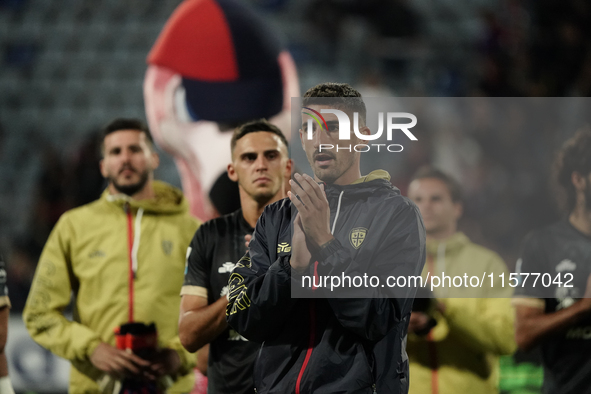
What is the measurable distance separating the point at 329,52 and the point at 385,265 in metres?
6.80

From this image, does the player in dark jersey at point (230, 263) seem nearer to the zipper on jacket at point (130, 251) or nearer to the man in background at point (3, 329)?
the zipper on jacket at point (130, 251)

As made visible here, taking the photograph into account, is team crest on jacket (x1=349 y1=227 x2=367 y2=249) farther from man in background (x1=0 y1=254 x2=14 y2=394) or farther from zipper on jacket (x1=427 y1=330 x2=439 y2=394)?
man in background (x1=0 y1=254 x2=14 y2=394)

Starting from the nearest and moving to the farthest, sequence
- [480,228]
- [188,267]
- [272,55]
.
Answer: [188,267] → [480,228] → [272,55]

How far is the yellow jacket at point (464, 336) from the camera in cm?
314

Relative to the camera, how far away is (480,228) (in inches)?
143

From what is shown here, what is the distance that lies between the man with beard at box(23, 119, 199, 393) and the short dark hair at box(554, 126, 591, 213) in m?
1.72

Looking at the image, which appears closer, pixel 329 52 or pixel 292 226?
pixel 292 226

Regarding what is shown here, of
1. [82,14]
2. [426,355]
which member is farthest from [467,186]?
[82,14]

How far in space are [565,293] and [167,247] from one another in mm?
1805

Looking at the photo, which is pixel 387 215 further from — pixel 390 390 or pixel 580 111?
pixel 580 111

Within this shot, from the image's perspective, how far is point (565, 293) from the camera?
2.89 metres

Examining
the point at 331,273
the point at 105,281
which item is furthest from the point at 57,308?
the point at 331,273

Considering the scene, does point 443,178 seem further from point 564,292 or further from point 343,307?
point 343,307

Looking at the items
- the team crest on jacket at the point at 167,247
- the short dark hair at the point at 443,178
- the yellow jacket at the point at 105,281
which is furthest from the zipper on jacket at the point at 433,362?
the team crest on jacket at the point at 167,247
